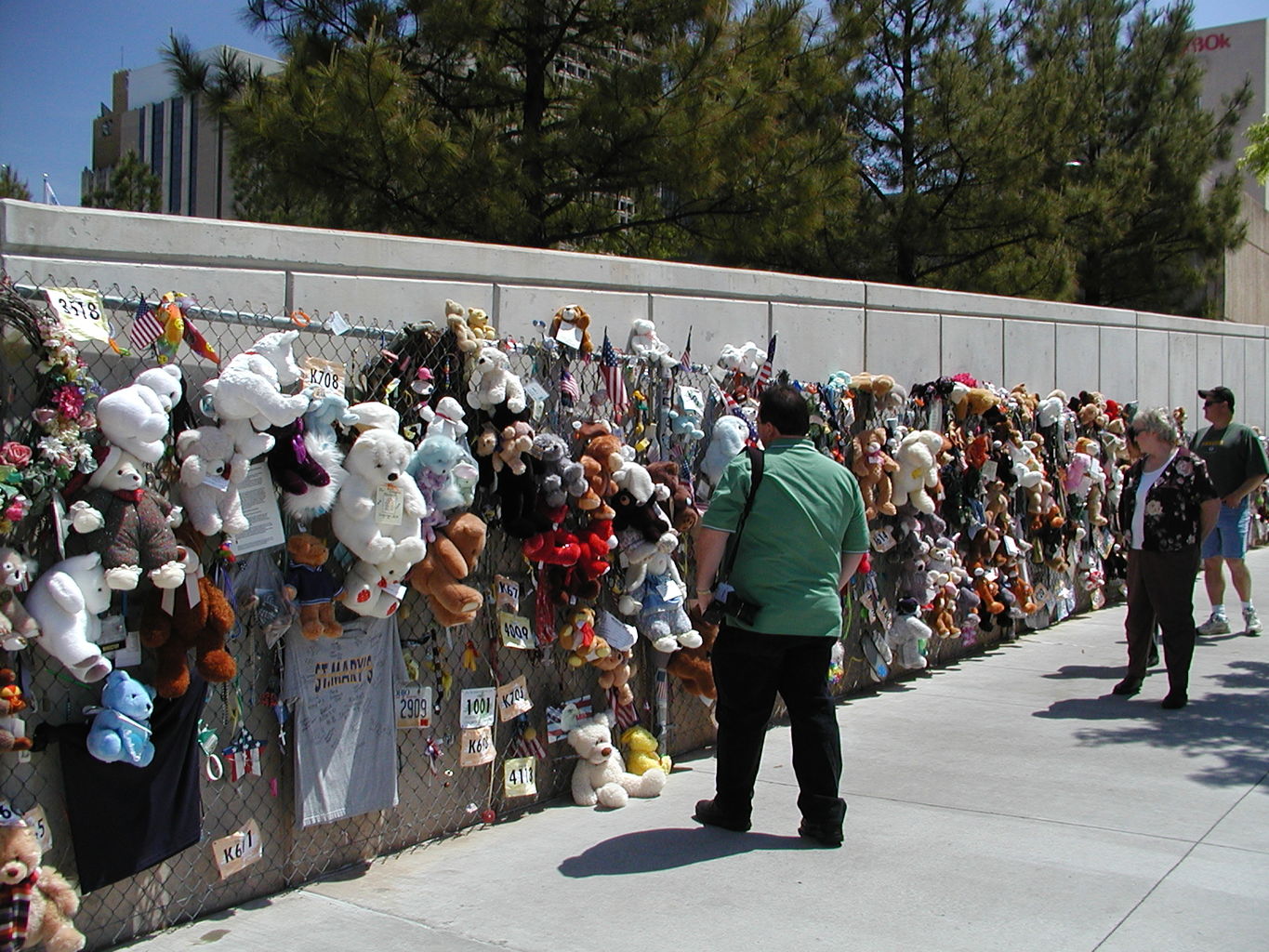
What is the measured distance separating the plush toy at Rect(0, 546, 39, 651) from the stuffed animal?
40mm

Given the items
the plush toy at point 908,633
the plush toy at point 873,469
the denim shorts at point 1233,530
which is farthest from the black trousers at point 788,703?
the denim shorts at point 1233,530

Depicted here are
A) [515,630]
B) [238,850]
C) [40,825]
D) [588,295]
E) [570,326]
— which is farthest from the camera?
[588,295]

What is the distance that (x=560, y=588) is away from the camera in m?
5.38

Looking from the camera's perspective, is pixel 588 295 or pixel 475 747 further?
pixel 588 295

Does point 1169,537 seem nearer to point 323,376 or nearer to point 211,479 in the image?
point 323,376

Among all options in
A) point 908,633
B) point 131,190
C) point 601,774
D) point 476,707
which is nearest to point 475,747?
point 476,707

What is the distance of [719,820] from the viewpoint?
→ 5.04 metres

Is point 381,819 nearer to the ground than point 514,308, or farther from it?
nearer to the ground

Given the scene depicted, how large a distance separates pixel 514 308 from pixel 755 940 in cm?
280

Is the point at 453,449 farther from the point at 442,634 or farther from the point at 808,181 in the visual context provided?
the point at 808,181

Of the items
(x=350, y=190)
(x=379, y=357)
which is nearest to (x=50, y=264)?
(x=379, y=357)

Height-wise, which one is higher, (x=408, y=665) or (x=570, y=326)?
(x=570, y=326)

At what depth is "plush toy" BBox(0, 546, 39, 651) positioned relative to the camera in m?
3.44

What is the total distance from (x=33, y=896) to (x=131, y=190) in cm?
3085
